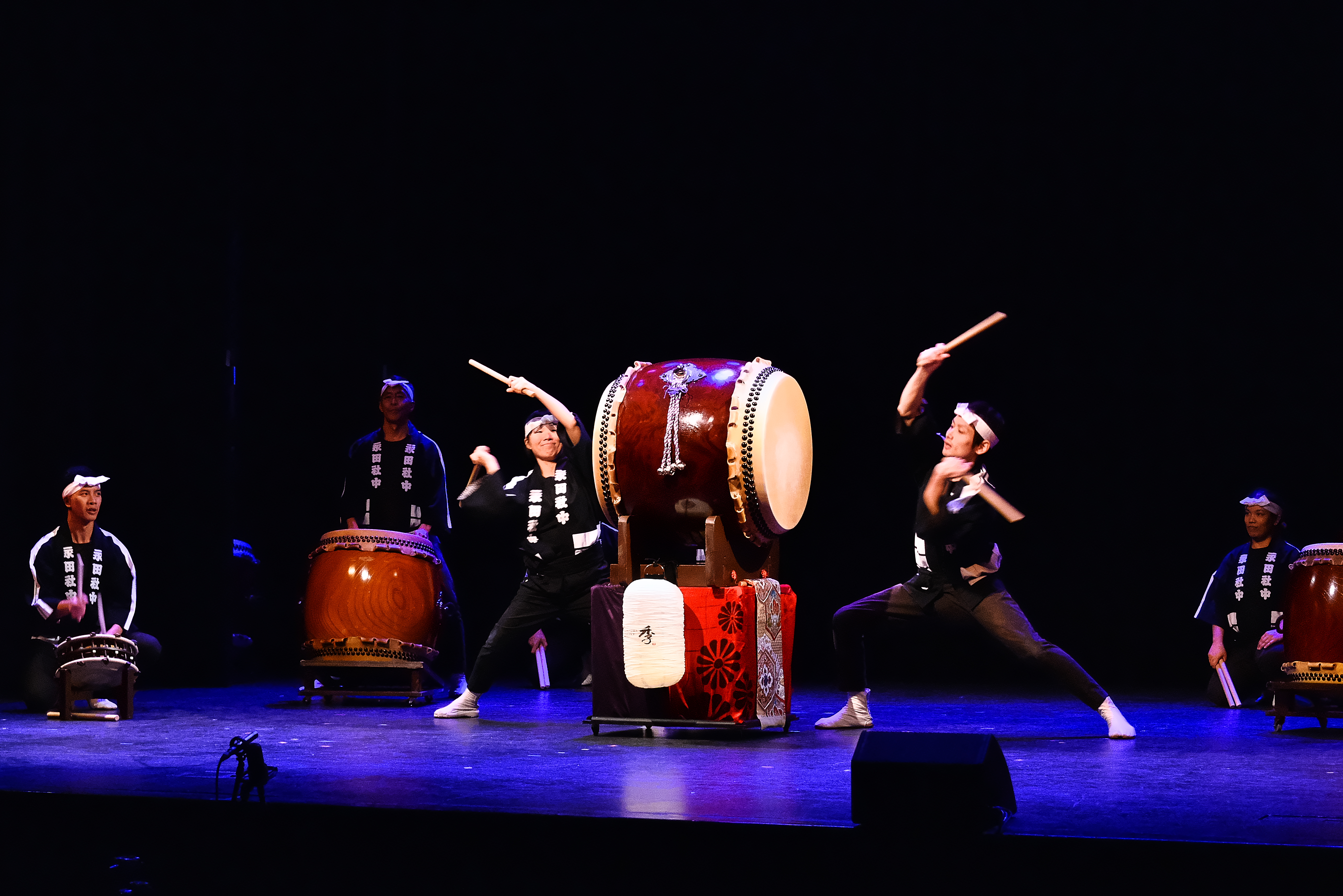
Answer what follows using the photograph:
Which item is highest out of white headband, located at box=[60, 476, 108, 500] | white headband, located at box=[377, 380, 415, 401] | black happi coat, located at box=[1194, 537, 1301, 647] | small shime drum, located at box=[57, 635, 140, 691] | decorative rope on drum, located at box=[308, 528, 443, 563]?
white headband, located at box=[377, 380, 415, 401]

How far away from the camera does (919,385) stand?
4.41 metres

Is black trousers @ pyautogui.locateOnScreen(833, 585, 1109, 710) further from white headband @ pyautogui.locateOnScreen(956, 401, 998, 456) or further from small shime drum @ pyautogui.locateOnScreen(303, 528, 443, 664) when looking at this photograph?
small shime drum @ pyautogui.locateOnScreen(303, 528, 443, 664)

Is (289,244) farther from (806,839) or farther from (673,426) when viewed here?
(806,839)

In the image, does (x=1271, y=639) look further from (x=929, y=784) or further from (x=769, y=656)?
(x=929, y=784)

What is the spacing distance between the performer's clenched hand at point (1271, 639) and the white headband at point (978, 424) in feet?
6.08

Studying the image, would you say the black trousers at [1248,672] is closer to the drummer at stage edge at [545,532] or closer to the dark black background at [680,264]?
the dark black background at [680,264]

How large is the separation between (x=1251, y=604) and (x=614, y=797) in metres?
3.57

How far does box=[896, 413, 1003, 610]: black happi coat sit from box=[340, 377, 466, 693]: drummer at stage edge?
7.59 ft

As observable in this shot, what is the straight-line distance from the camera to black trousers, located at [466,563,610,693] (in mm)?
4887

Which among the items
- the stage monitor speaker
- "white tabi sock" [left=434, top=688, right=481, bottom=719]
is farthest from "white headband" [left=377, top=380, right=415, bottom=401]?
the stage monitor speaker

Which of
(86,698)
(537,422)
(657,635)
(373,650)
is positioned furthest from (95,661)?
(657,635)

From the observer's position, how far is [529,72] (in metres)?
6.49

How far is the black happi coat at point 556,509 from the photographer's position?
16.5ft

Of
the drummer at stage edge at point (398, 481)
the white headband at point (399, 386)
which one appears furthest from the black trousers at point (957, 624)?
the white headband at point (399, 386)
